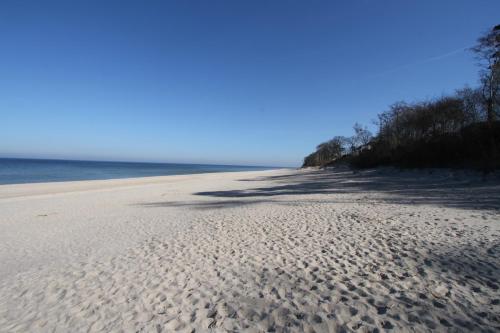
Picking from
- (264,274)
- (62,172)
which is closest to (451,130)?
(264,274)

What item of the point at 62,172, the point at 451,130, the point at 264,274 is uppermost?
the point at 451,130

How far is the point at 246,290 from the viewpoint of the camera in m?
3.89

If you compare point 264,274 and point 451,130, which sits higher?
point 451,130

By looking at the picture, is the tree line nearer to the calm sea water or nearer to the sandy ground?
the sandy ground

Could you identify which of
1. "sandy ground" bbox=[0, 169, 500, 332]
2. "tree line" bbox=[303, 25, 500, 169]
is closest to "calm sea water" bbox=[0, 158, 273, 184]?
"sandy ground" bbox=[0, 169, 500, 332]

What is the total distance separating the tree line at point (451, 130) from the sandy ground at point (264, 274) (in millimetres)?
12996

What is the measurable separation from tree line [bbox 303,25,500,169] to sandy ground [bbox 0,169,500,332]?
42.6 feet

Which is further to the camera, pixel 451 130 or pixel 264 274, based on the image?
pixel 451 130

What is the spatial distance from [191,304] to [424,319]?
322 cm

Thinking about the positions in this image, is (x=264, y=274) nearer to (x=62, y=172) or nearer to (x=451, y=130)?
(x=451, y=130)

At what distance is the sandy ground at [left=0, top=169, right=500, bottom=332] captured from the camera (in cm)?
316

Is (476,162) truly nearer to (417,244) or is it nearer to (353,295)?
(417,244)

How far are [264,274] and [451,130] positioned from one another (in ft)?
95.7

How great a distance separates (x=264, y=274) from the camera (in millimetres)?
4379
